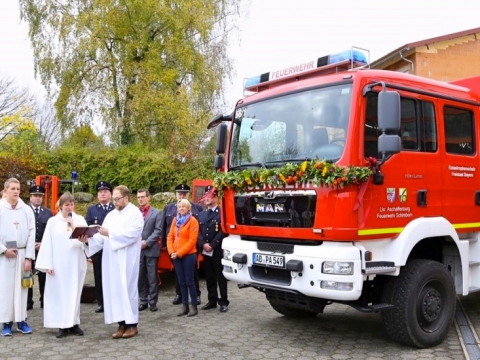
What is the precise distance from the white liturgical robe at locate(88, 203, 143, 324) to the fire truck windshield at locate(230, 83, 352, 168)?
141 cm

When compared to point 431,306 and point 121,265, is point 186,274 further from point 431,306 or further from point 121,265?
point 431,306

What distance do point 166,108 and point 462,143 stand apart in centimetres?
1505

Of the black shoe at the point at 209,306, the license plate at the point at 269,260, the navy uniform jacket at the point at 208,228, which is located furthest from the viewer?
the navy uniform jacket at the point at 208,228

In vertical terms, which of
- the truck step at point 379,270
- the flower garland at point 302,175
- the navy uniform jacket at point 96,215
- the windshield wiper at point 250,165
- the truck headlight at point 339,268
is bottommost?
the truck step at point 379,270

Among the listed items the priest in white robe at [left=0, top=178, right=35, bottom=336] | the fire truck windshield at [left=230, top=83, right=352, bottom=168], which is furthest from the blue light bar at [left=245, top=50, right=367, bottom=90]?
the priest in white robe at [left=0, top=178, right=35, bottom=336]

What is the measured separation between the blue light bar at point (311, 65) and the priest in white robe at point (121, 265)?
2248mm

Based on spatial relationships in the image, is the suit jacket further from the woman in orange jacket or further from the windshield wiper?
the windshield wiper

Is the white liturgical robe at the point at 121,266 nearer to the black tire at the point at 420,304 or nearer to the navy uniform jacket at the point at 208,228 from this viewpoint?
the navy uniform jacket at the point at 208,228

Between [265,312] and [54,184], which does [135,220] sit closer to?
[265,312]

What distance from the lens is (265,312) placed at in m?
7.32

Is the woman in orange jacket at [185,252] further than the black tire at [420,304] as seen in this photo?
Yes

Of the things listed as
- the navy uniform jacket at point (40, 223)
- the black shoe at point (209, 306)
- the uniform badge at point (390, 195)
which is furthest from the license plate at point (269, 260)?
the navy uniform jacket at point (40, 223)

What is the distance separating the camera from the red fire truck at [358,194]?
16.3ft

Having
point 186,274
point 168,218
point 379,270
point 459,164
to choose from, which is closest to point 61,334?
point 186,274
